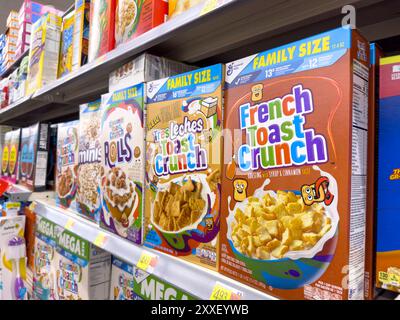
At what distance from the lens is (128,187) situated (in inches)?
34.6

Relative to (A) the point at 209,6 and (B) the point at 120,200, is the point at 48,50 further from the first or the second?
(A) the point at 209,6

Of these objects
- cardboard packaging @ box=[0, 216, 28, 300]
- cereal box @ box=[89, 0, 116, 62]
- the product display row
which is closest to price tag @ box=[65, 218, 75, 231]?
the product display row

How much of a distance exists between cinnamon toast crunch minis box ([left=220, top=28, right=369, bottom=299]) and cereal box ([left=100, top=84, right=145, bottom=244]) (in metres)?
0.32

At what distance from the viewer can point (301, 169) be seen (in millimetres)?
485

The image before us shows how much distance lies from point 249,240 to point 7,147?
221 centimetres

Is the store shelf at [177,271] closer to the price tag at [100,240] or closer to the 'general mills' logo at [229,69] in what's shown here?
the price tag at [100,240]

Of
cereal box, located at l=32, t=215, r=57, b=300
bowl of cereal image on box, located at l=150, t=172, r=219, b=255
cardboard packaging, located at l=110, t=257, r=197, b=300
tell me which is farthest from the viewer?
cereal box, located at l=32, t=215, r=57, b=300

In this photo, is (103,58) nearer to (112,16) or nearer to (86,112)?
(112,16)

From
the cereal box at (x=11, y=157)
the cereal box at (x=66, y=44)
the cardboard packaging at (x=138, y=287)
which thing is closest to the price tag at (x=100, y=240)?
the cardboard packaging at (x=138, y=287)

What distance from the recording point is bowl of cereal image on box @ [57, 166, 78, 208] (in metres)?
1.32

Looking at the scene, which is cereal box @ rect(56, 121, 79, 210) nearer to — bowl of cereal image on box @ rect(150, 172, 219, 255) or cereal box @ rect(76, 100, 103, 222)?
cereal box @ rect(76, 100, 103, 222)

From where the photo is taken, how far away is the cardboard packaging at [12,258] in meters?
1.70

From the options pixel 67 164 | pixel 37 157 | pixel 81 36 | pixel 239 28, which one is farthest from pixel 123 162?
pixel 37 157

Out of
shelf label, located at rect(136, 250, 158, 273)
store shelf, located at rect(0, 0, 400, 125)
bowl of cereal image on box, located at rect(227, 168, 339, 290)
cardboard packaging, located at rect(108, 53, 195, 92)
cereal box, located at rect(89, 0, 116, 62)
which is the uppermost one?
cereal box, located at rect(89, 0, 116, 62)
